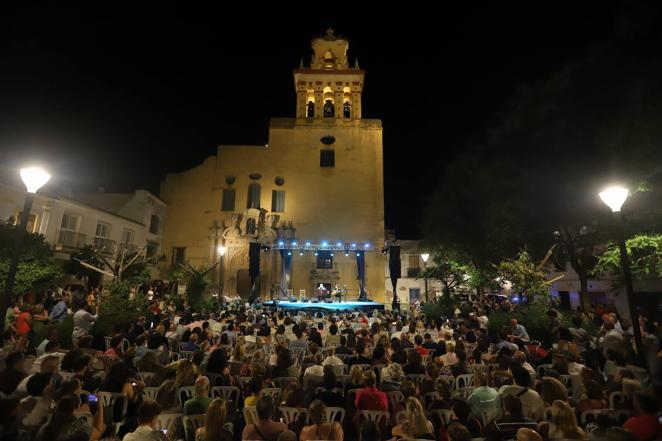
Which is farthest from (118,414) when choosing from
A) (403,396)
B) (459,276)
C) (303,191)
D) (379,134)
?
(379,134)

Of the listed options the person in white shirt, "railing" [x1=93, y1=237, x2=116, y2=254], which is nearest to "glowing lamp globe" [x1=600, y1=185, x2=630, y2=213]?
the person in white shirt

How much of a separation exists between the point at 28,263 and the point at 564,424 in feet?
56.1

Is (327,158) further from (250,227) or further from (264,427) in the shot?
(264,427)

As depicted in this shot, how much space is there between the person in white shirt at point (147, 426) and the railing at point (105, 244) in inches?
825

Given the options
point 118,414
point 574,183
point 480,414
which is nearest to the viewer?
point 480,414

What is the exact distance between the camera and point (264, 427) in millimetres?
3160

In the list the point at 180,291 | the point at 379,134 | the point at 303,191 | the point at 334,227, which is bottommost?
the point at 180,291

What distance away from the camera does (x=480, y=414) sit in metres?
3.96

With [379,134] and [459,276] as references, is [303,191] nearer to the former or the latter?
[379,134]

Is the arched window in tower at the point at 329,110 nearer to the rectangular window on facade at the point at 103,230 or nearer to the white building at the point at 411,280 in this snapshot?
the white building at the point at 411,280

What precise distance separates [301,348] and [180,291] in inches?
705

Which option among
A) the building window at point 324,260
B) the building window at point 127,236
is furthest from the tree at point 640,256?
the building window at point 127,236

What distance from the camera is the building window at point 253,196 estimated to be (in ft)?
87.7

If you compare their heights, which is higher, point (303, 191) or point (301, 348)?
point (303, 191)
